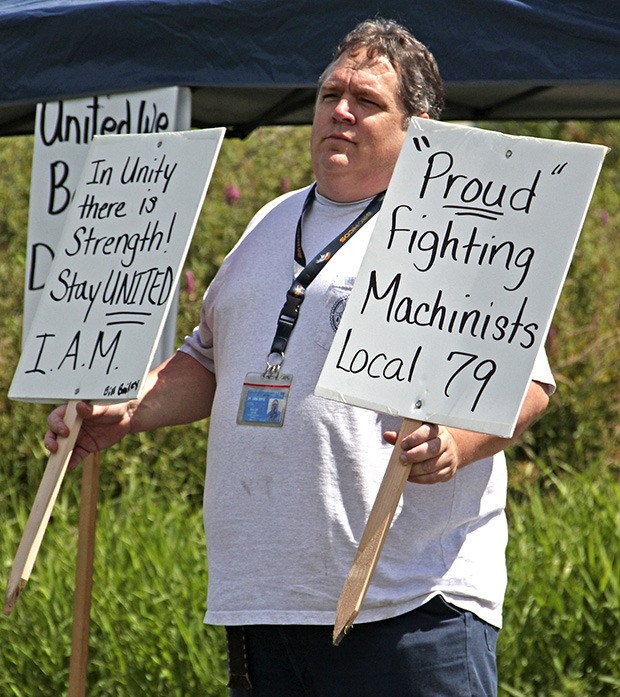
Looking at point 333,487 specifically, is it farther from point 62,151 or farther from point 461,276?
point 62,151

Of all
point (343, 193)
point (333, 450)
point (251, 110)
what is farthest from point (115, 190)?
point (251, 110)

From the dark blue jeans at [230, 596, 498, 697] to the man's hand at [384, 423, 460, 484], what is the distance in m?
0.29

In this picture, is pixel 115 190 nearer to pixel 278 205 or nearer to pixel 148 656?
pixel 278 205

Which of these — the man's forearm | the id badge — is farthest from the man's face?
the man's forearm

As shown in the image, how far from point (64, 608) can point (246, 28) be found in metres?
1.90

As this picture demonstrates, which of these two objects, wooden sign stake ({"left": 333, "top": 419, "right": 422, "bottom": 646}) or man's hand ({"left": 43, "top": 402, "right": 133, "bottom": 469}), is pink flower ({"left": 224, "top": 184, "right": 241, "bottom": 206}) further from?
wooden sign stake ({"left": 333, "top": 419, "right": 422, "bottom": 646})

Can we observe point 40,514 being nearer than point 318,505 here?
No

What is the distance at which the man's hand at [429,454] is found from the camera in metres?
1.99

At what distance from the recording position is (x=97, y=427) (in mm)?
2504

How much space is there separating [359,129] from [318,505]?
702 mm

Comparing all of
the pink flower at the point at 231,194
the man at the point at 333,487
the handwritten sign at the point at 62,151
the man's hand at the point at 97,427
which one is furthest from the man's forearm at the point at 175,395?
the pink flower at the point at 231,194

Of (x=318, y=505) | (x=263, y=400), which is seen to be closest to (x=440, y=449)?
(x=318, y=505)

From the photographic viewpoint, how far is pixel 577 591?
11.7ft

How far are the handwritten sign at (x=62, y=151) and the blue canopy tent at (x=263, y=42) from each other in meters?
0.04
